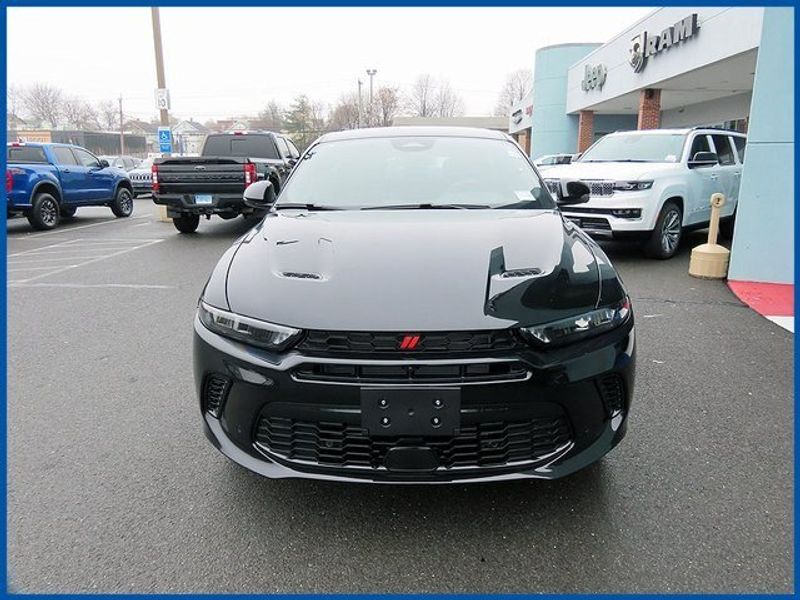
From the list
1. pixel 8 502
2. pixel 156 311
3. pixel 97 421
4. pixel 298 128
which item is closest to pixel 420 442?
pixel 8 502

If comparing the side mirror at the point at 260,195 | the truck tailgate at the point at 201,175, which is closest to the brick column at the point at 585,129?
the truck tailgate at the point at 201,175

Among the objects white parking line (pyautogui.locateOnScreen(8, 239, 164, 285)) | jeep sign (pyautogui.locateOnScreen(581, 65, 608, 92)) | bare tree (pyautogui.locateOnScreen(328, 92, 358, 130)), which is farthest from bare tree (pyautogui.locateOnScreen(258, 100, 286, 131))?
white parking line (pyautogui.locateOnScreen(8, 239, 164, 285))

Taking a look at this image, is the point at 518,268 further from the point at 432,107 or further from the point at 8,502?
the point at 432,107

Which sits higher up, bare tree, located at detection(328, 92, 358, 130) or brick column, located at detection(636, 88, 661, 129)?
bare tree, located at detection(328, 92, 358, 130)

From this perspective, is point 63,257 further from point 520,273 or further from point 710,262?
point 710,262

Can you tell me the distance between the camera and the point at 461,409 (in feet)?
6.59

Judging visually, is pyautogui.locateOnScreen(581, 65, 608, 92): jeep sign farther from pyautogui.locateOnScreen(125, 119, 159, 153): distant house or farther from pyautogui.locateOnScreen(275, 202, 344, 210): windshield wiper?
pyautogui.locateOnScreen(125, 119, 159, 153): distant house

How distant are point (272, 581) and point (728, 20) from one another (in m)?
13.9

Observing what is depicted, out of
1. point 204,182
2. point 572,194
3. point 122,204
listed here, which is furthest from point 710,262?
point 122,204

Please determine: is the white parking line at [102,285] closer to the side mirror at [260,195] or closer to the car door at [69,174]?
the side mirror at [260,195]

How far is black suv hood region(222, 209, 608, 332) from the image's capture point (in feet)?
6.82

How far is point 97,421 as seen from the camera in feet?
10.8

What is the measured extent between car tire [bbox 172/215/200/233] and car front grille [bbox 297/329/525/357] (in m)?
9.66

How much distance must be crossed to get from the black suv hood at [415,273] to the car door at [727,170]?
7.21 meters
